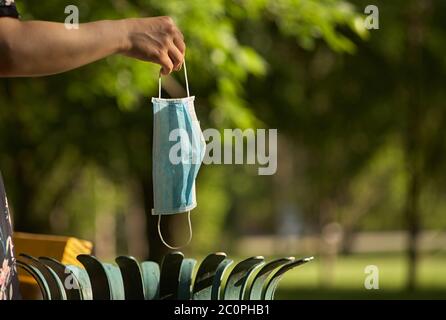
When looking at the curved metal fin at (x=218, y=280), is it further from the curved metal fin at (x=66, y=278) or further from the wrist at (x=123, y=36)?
the wrist at (x=123, y=36)

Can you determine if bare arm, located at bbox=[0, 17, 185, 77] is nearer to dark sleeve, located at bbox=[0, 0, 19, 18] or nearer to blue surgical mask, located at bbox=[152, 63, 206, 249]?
dark sleeve, located at bbox=[0, 0, 19, 18]

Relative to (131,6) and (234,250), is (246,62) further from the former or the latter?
(234,250)

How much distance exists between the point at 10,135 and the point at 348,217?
21881 mm

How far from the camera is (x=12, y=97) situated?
12.5 meters

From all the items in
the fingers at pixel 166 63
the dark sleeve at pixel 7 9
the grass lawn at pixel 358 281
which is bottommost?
the grass lawn at pixel 358 281

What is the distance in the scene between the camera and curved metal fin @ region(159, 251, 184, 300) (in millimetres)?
2730

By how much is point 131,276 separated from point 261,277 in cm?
37

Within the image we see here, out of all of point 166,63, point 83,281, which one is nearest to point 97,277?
point 83,281

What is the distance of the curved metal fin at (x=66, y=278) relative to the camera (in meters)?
2.51

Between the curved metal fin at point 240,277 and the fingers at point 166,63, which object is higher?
the fingers at point 166,63

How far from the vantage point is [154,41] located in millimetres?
1914

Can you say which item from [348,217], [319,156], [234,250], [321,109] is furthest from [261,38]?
[234,250]

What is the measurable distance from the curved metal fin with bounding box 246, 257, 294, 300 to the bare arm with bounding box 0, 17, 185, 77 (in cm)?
73

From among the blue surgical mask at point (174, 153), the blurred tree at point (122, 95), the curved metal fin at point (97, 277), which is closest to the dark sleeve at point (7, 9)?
the blue surgical mask at point (174, 153)
